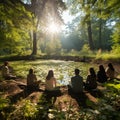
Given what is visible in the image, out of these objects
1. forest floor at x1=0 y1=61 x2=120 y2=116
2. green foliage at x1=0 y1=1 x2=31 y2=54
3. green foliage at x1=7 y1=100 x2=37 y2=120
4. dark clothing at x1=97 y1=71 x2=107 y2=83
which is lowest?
forest floor at x1=0 y1=61 x2=120 y2=116

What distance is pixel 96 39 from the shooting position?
217ft

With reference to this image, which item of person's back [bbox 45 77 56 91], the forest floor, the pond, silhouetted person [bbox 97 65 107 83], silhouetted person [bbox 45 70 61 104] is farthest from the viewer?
the pond

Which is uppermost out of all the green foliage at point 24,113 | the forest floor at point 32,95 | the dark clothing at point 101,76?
the dark clothing at point 101,76

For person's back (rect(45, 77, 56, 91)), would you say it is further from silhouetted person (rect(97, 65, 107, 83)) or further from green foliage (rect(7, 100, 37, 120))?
green foliage (rect(7, 100, 37, 120))

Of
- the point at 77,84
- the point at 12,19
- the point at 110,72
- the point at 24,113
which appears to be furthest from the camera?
the point at 110,72

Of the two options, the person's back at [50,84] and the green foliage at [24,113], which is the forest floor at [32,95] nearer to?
the person's back at [50,84]

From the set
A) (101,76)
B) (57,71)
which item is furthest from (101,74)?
(57,71)

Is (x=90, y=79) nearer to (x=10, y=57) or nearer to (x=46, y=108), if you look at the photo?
(x=46, y=108)

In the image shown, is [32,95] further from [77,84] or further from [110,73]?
[110,73]

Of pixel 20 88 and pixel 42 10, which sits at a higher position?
pixel 42 10

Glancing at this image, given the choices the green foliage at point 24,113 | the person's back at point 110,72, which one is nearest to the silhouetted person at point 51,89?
the green foliage at point 24,113

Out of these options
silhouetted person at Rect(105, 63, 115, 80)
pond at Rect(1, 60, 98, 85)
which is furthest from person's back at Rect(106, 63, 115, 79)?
pond at Rect(1, 60, 98, 85)

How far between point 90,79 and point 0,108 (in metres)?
4.78

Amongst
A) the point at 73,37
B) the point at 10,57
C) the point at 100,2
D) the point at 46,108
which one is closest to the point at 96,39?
the point at 73,37
